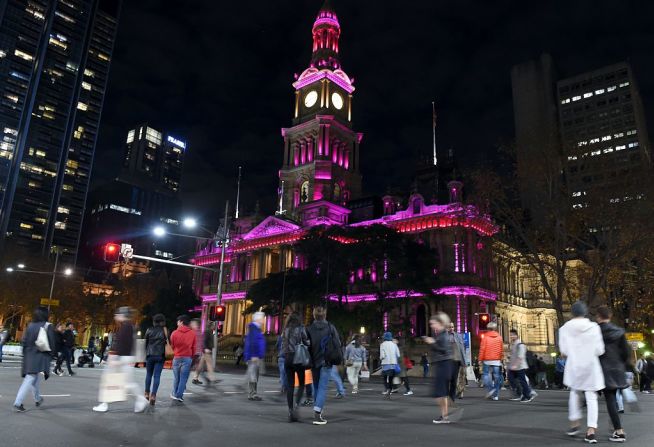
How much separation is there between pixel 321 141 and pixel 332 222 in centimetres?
1455

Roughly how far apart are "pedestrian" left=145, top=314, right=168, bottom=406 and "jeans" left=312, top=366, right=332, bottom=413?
3340 millimetres

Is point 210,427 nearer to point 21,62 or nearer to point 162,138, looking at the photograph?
point 21,62

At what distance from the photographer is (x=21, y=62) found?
11762 cm

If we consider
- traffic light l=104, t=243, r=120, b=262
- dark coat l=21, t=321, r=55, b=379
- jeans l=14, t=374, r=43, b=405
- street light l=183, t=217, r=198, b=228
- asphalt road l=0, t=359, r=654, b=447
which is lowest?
asphalt road l=0, t=359, r=654, b=447

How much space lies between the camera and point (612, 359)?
25.8 feet

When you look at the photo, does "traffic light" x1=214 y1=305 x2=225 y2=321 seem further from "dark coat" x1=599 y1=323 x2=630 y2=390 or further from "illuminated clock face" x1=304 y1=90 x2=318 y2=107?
"illuminated clock face" x1=304 y1=90 x2=318 y2=107

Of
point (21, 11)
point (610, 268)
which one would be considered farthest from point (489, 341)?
point (21, 11)

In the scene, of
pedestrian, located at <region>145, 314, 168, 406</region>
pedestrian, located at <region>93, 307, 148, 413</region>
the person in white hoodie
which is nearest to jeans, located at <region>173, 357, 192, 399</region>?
pedestrian, located at <region>145, 314, 168, 406</region>

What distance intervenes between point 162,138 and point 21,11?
265 ft

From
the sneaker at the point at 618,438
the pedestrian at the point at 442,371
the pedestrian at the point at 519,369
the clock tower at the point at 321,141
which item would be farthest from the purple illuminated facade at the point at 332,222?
the sneaker at the point at 618,438

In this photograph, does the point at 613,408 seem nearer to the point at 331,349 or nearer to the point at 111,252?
the point at 331,349

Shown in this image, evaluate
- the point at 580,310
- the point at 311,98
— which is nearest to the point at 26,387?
the point at 580,310

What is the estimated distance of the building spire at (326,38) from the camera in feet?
253

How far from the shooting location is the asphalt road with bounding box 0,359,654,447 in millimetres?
6957
